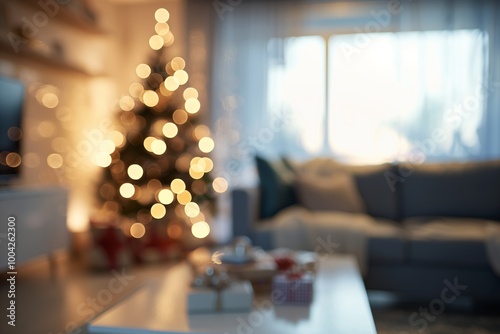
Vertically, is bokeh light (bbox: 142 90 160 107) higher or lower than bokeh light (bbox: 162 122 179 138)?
higher

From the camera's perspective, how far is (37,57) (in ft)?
10.9

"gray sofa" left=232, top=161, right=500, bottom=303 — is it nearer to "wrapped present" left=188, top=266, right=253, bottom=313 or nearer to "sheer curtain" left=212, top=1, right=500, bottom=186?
"sheer curtain" left=212, top=1, right=500, bottom=186

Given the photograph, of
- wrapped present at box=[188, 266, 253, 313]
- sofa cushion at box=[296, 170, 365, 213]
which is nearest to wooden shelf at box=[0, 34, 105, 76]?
sofa cushion at box=[296, 170, 365, 213]

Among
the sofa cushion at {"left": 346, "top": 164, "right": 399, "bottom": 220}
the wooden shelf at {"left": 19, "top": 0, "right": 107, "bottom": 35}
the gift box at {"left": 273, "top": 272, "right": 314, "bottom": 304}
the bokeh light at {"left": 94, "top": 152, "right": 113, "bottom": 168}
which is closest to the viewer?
the gift box at {"left": 273, "top": 272, "right": 314, "bottom": 304}

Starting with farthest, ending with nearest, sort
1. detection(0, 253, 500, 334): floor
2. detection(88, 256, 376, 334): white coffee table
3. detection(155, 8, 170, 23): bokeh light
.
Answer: detection(155, 8, 170, 23): bokeh light
detection(0, 253, 500, 334): floor
detection(88, 256, 376, 334): white coffee table

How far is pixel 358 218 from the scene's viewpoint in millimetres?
2914

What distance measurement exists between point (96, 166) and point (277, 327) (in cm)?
340

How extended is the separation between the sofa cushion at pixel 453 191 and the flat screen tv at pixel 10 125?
2.58 m

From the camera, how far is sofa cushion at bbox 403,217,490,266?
8.16 ft

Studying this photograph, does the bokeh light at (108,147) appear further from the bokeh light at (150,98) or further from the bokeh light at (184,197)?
the bokeh light at (184,197)

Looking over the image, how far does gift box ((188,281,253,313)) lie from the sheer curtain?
2.81m

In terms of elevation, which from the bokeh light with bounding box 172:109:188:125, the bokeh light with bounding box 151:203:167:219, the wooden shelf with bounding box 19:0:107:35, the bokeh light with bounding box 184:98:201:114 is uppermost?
the wooden shelf with bounding box 19:0:107:35

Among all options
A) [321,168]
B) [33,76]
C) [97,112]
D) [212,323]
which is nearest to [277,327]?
[212,323]

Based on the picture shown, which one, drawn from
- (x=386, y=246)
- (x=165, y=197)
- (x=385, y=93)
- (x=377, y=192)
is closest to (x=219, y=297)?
(x=386, y=246)
